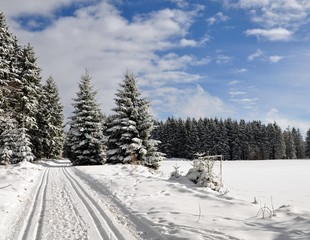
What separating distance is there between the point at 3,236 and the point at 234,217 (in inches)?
235

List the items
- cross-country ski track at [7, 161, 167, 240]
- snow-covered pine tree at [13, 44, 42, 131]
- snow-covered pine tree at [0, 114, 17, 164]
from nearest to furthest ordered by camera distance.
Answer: cross-country ski track at [7, 161, 167, 240] < snow-covered pine tree at [0, 114, 17, 164] < snow-covered pine tree at [13, 44, 42, 131]

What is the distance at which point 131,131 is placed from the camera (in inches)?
1288

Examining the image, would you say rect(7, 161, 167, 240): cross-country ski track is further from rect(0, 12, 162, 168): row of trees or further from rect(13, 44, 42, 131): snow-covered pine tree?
rect(13, 44, 42, 131): snow-covered pine tree

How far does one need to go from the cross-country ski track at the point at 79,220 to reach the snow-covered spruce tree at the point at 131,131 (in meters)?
18.4

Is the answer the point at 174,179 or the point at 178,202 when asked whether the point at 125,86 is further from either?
the point at 178,202

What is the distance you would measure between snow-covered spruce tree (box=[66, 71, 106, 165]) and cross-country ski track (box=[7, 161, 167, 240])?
23.8 meters

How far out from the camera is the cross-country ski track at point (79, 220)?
25.2 ft

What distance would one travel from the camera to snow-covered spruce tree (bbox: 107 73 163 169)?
31.9 m

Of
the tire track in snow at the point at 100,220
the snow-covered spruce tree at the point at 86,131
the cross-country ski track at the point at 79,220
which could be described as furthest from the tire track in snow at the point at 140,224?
the snow-covered spruce tree at the point at 86,131

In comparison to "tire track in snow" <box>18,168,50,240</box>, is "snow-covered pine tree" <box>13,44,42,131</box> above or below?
above

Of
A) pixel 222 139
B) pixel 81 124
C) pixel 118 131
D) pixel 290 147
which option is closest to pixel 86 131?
pixel 81 124

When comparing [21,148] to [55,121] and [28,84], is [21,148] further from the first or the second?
[55,121]

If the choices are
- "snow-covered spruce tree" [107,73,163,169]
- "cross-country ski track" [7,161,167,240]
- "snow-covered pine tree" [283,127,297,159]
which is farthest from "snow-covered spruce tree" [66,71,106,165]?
"snow-covered pine tree" [283,127,297,159]

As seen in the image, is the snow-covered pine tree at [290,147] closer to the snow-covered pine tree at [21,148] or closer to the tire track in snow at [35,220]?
the snow-covered pine tree at [21,148]
